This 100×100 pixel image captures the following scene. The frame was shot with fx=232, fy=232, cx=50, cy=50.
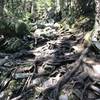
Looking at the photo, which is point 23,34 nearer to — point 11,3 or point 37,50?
point 37,50

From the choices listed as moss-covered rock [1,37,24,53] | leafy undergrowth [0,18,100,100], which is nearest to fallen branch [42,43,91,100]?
leafy undergrowth [0,18,100,100]

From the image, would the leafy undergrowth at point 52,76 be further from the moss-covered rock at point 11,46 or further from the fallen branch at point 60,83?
the moss-covered rock at point 11,46

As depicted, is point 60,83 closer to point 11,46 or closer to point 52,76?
point 52,76

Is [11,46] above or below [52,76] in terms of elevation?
below

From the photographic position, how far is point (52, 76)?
671 centimetres

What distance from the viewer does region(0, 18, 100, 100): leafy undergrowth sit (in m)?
5.74

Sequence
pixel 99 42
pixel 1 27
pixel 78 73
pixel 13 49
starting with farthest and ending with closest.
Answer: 1. pixel 1 27
2. pixel 13 49
3. pixel 99 42
4. pixel 78 73

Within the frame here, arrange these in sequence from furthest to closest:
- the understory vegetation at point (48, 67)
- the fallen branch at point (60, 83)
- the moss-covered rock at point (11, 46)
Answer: the moss-covered rock at point (11, 46) < the understory vegetation at point (48, 67) < the fallen branch at point (60, 83)

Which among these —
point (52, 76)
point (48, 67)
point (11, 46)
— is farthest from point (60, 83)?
point (11, 46)

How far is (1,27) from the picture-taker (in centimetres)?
1128

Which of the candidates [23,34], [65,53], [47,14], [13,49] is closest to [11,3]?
[47,14]

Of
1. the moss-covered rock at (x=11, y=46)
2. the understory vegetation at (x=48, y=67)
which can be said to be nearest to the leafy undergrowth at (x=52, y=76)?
the understory vegetation at (x=48, y=67)

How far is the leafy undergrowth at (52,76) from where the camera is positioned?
5.74 meters

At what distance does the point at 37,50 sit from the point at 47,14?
1323 cm
